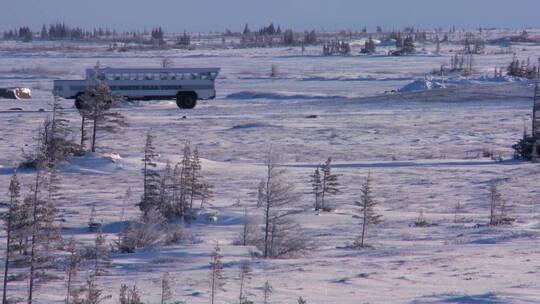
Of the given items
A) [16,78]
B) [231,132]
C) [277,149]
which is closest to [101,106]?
[277,149]

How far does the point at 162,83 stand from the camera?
45.3 m

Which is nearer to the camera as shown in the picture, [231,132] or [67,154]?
[67,154]

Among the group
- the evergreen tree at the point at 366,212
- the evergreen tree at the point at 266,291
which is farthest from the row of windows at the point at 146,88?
the evergreen tree at the point at 266,291

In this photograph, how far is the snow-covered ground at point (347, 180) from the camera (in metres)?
12.3

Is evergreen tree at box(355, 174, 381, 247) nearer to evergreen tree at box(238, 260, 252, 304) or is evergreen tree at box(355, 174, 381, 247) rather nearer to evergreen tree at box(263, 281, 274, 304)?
evergreen tree at box(238, 260, 252, 304)

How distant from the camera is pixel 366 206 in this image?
15828 millimetres

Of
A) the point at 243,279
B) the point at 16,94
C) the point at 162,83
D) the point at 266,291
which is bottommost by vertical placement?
the point at 16,94

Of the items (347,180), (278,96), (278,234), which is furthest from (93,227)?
(278,96)

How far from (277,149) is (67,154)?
22.8ft

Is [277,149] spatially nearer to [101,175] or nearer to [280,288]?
[101,175]

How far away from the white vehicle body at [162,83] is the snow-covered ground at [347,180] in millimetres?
726

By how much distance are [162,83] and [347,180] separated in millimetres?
22841

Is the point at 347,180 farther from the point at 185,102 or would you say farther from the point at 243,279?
the point at 185,102

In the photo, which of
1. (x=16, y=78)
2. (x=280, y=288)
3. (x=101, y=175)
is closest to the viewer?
(x=280, y=288)
